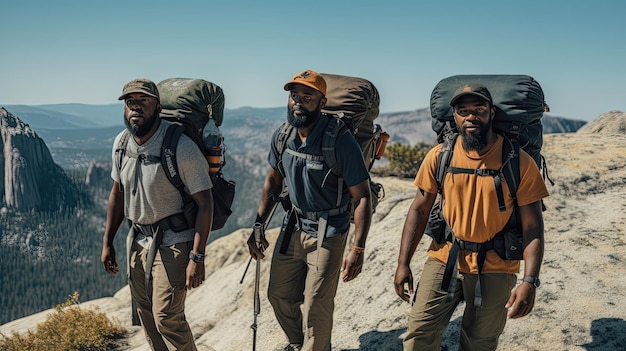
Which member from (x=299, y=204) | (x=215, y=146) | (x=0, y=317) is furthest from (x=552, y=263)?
(x=0, y=317)

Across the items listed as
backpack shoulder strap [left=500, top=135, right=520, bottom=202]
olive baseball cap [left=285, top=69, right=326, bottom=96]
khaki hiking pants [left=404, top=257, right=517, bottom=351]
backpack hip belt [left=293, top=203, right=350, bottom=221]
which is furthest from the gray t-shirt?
backpack shoulder strap [left=500, top=135, right=520, bottom=202]

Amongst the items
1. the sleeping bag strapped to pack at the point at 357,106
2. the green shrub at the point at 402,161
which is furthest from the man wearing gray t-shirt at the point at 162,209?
the green shrub at the point at 402,161

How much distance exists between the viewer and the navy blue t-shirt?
5441 millimetres

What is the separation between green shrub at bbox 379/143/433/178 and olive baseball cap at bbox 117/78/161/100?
17.1 metres

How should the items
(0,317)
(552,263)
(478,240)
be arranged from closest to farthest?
1. (478,240)
2. (552,263)
3. (0,317)

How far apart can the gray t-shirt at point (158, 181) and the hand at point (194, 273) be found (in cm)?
35

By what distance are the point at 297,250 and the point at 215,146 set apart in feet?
5.05

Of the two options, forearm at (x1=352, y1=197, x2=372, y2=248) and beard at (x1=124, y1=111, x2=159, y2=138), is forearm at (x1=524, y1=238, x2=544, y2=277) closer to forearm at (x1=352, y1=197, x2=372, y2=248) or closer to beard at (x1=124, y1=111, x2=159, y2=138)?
forearm at (x1=352, y1=197, x2=372, y2=248)

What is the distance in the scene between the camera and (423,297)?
190 inches

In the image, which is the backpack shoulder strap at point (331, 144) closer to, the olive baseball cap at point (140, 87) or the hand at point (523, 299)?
the olive baseball cap at point (140, 87)

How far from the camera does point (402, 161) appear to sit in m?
26.7

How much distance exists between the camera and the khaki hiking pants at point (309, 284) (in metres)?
5.64

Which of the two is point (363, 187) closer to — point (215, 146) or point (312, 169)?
point (312, 169)

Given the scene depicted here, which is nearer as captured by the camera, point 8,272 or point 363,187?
point 363,187
